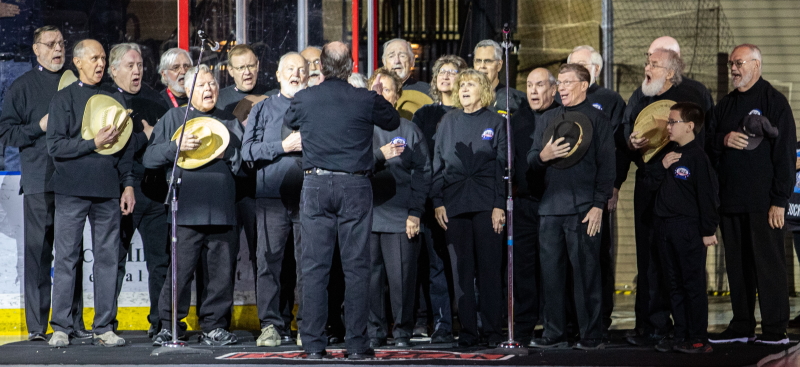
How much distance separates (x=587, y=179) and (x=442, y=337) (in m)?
1.36

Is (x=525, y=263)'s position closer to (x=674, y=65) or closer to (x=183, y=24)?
(x=674, y=65)

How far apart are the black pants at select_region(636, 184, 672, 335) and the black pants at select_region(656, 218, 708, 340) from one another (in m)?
0.25

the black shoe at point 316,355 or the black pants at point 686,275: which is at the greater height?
the black pants at point 686,275

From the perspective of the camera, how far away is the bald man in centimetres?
648

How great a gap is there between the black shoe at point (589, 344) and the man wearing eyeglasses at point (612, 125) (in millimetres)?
458

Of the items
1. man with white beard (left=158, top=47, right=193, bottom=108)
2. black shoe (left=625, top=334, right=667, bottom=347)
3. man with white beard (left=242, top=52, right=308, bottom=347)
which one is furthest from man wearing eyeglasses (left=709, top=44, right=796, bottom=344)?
man with white beard (left=158, top=47, right=193, bottom=108)

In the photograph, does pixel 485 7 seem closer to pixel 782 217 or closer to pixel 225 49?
pixel 225 49

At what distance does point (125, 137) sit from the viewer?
21.1 ft

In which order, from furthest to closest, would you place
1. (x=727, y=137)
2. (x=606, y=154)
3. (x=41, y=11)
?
1. (x=41, y=11)
2. (x=727, y=137)
3. (x=606, y=154)

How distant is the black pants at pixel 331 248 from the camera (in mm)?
5488

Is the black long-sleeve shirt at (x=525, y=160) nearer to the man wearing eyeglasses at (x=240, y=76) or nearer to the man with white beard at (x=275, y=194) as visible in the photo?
the man with white beard at (x=275, y=194)

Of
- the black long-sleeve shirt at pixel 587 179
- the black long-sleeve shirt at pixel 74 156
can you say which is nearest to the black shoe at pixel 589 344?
the black long-sleeve shirt at pixel 587 179

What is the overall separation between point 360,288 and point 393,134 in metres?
1.18

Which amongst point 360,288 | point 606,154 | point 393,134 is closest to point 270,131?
point 393,134
